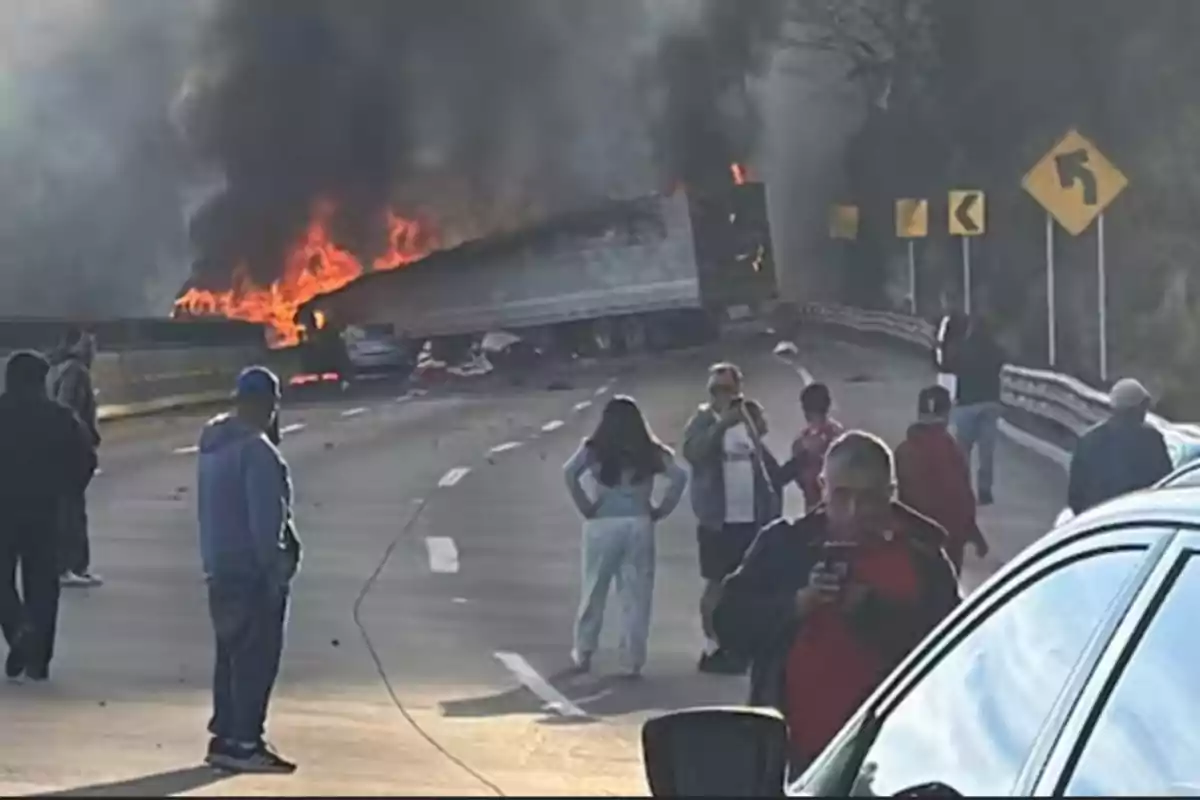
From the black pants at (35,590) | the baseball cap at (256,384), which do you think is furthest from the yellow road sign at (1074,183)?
the baseball cap at (256,384)

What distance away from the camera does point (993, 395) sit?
61.0 ft

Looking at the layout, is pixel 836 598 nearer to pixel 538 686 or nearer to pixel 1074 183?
pixel 538 686

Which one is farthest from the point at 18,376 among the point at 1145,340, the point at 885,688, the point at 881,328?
the point at 881,328

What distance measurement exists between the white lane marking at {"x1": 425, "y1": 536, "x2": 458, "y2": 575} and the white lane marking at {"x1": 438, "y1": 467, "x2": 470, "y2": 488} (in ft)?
14.9

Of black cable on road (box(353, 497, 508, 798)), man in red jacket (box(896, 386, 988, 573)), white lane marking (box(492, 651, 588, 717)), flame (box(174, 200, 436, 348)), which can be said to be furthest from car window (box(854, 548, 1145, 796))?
flame (box(174, 200, 436, 348))

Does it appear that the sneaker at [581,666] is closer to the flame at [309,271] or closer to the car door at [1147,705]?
the car door at [1147,705]

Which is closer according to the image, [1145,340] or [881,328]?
[1145,340]

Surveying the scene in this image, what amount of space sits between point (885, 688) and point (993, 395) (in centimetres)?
1509

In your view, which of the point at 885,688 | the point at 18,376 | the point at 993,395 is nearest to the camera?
the point at 885,688

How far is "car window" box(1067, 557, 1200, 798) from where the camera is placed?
2848mm

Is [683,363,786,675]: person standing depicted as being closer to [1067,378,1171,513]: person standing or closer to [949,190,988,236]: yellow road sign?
[1067,378,1171,513]: person standing

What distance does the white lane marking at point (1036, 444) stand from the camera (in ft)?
70.8

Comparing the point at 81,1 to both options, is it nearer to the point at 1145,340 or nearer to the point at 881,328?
the point at 881,328

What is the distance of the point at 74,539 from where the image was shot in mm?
14656
